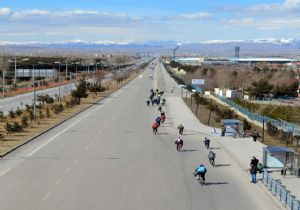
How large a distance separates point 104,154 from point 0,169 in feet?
18.5

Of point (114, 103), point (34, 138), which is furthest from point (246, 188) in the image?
point (114, 103)

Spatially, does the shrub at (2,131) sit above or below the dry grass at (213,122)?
above

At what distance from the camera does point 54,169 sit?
2230cm

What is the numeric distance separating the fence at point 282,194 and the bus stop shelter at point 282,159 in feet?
6.57

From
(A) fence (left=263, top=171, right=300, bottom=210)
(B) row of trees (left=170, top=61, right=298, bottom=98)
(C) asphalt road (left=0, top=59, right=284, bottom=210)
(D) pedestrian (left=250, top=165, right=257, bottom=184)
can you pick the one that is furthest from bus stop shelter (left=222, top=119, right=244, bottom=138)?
(B) row of trees (left=170, top=61, right=298, bottom=98)

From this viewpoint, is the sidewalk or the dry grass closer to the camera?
the sidewalk

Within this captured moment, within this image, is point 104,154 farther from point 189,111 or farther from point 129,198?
point 189,111

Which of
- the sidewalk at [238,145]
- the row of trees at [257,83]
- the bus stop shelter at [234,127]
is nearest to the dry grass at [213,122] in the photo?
the sidewalk at [238,145]

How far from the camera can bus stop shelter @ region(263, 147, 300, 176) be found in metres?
22.1

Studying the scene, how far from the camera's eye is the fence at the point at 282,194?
16.4 metres

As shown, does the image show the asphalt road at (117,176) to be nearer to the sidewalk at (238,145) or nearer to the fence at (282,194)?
the fence at (282,194)

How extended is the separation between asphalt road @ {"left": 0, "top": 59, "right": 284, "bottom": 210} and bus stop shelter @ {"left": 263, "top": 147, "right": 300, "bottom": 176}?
4.67 feet

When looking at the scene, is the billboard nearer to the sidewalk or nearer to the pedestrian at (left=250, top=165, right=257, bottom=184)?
the sidewalk

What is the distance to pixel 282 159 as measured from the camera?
22750mm
